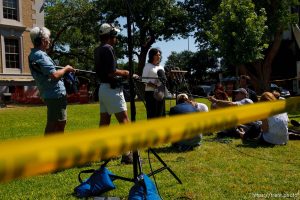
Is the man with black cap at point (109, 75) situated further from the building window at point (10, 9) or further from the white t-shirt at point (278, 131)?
the building window at point (10, 9)

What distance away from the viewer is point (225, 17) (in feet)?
85.5

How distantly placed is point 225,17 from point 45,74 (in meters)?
22.4

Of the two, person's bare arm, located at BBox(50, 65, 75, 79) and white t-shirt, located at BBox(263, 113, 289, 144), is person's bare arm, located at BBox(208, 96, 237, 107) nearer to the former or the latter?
white t-shirt, located at BBox(263, 113, 289, 144)

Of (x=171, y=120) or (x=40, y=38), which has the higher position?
(x=40, y=38)

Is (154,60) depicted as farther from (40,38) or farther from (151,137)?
(151,137)

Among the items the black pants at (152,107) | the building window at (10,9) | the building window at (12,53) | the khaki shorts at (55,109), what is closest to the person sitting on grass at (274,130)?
the black pants at (152,107)

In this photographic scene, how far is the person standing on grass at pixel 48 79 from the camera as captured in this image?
5004 mm

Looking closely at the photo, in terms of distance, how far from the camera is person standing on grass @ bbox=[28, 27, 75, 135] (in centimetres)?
500

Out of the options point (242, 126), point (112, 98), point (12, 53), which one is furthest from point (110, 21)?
point (112, 98)

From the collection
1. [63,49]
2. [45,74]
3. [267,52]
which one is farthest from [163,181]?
[63,49]

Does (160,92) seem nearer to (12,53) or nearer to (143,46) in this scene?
(12,53)

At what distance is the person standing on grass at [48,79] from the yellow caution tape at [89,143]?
343cm

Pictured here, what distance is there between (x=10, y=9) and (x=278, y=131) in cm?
2597

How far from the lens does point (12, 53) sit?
95.4ft
